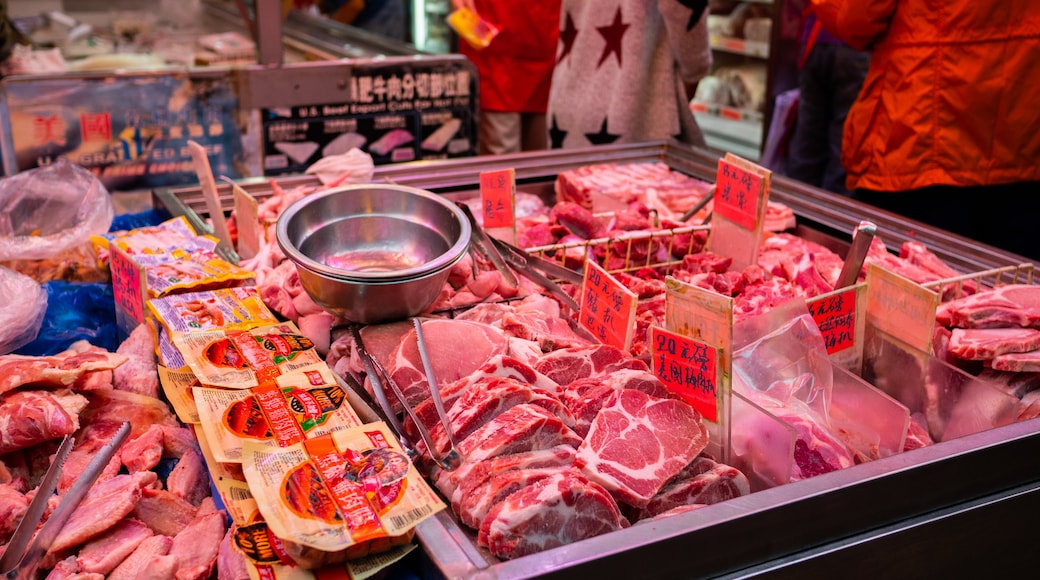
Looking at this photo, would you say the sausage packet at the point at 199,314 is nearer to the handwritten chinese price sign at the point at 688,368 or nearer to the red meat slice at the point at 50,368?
the red meat slice at the point at 50,368

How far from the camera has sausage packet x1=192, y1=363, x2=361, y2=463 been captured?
162cm

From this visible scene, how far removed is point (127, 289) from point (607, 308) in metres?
1.31

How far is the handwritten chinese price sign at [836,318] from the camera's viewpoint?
A: 78.2 inches

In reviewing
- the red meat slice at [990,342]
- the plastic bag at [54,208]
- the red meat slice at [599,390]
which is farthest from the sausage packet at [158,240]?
the red meat slice at [990,342]

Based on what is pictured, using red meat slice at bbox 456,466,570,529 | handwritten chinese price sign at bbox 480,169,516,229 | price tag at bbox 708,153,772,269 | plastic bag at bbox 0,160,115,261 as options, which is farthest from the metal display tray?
plastic bag at bbox 0,160,115,261

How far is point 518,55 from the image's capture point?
5594 millimetres

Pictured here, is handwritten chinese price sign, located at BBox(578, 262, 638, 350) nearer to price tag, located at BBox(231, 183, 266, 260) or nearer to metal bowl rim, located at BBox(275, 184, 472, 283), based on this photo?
metal bowl rim, located at BBox(275, 184, 472, 283)

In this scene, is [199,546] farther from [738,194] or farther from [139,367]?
[738,194]

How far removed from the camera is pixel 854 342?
205cm

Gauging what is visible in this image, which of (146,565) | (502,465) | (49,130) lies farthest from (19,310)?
(49,130)

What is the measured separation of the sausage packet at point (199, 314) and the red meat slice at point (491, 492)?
796 millimetres

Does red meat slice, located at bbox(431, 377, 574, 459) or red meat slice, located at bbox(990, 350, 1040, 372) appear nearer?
red meat slice, located at bbox(431, 377, 574, 459)

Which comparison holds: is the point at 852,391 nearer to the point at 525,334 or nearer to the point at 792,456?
the point at 792,456

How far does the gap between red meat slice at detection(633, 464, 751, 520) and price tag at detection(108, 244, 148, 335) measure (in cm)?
140
